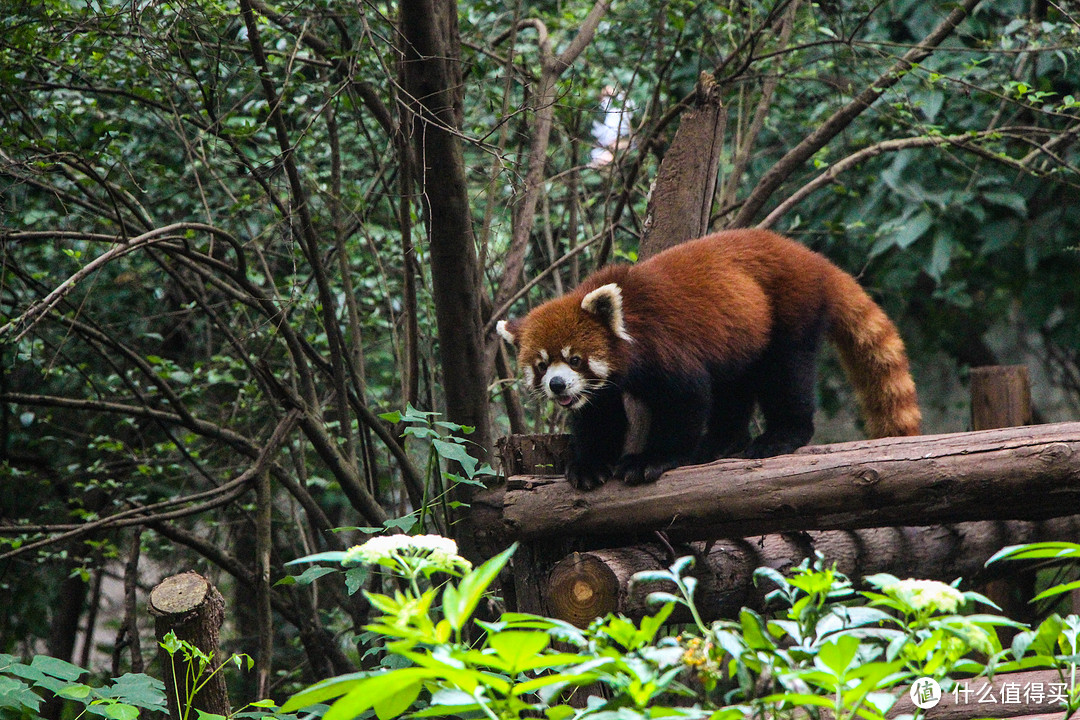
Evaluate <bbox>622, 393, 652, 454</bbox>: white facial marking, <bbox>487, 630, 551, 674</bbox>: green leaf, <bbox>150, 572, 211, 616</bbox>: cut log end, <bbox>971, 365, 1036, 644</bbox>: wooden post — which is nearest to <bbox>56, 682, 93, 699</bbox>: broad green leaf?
<bbox>150, 572, 211, 616</bbox>: cut log end

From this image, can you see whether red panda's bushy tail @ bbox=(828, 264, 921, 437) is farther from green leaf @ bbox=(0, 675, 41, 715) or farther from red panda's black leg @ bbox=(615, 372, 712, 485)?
green leaf @ bbox=(0, 675, 41, 715)

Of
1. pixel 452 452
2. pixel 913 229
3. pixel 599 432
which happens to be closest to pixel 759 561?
pixel 599 432

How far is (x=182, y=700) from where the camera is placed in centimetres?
223

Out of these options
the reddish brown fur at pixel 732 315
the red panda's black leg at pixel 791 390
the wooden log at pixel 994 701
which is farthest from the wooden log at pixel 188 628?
the red panda's black leg at pixel 791 390

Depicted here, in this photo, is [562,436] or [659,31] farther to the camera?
[659,31]

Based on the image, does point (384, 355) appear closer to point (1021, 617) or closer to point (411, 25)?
point (411, 25)

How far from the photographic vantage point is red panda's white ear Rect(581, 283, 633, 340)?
320 centimetres

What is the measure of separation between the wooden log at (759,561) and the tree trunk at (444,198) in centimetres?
78

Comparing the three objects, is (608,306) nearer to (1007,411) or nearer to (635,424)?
(635,424)

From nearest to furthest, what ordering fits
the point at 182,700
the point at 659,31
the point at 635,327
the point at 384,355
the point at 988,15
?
the point at 182,700
the point at 635,327
the point at 659,31
the point at 988,15
the point at 384,355

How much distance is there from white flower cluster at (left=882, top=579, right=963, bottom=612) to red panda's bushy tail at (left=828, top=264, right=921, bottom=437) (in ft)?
8.99

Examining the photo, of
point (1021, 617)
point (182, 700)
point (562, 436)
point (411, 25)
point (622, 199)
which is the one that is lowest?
point (1021, 617)

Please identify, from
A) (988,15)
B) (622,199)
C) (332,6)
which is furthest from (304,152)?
(988,15)

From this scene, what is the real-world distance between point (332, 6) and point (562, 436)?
2362mm
